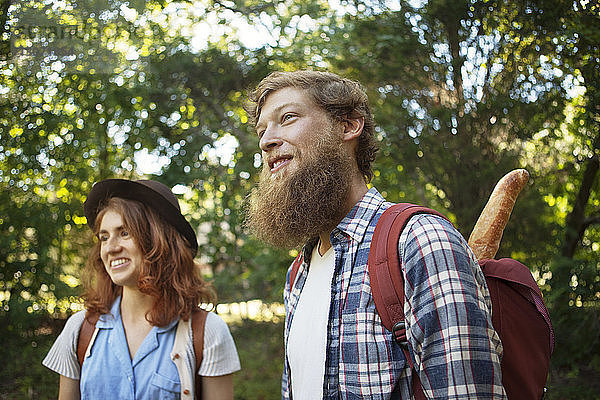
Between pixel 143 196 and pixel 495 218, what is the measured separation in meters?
1.60

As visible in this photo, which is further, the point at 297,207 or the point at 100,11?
the point at 100,11

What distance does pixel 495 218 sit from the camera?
1.96 meters

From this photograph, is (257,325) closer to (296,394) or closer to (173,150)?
(173,150)

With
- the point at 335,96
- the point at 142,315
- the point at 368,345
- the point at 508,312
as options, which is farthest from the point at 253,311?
the point at 508,312

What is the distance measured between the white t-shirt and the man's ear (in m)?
0.45

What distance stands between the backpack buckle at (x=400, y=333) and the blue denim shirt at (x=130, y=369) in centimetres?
122

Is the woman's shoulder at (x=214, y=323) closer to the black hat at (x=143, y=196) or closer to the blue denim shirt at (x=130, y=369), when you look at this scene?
the blue denim shirt at (x=130, y=369)

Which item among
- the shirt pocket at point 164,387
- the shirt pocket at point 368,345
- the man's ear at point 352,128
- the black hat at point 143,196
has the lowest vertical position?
the shirt pocket at point 164,387

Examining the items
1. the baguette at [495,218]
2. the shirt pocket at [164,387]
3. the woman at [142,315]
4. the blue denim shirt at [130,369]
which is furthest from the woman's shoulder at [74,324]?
Answer: the baguette at [495,218]

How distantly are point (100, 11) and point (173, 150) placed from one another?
1.51 metres

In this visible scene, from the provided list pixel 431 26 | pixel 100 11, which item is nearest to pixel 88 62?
pixel 100 11

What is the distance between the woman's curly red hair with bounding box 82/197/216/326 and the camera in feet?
8.04

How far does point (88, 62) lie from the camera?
4.02 meters

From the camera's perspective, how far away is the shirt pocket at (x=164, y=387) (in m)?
2.28
